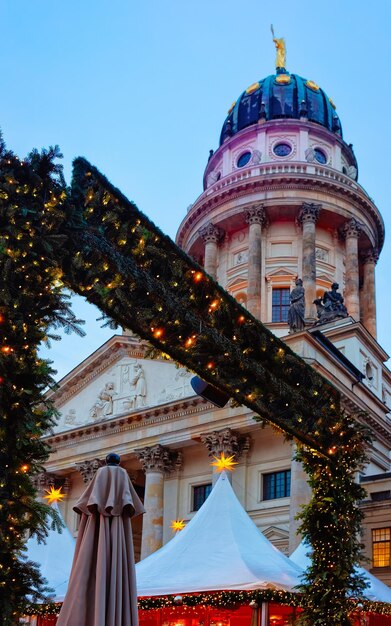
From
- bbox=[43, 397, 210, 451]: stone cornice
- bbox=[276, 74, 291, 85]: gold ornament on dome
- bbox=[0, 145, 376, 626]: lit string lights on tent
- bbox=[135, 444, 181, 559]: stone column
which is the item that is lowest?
bbox=[0, 145, 376, 626]: lit string lights on tent

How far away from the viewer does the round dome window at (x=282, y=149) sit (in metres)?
49.6

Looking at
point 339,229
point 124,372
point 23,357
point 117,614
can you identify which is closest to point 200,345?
point 23,357

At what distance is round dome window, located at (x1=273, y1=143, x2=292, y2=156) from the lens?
49.6m

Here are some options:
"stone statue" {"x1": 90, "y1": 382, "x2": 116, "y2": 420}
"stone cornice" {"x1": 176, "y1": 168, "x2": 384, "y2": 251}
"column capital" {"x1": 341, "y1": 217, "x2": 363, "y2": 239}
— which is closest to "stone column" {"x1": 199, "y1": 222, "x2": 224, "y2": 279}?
"stone cornice" {"x1": 176, "y1": 168, "x2": 384, "y2": 251}

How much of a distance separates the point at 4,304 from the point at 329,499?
27.3 feet

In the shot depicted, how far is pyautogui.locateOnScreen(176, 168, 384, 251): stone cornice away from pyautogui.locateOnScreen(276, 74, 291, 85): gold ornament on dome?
29.1 ft

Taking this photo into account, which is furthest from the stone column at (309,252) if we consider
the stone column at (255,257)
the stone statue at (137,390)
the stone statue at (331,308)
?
the stone statue at (137,390)

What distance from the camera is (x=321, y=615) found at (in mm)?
14977

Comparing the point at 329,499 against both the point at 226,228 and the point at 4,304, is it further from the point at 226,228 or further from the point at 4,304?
the point at 226,228

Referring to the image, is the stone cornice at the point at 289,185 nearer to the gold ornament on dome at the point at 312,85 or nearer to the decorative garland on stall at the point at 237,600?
the gold ornament on dome at the point at 312,85

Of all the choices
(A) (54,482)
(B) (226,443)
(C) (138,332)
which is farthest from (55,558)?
(A) (54,482)

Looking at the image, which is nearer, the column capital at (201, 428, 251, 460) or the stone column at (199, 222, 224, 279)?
the column capital at (201, 428, 251, 460)

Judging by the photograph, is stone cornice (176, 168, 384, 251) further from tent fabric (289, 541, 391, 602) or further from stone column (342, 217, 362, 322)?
tent fabric (289, 541, 391, 602)

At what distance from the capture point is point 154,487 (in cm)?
3356
